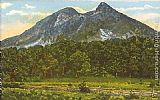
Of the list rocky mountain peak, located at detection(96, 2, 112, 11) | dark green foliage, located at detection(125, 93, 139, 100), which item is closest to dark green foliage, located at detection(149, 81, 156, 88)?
dark green foliage, located at detection(125, 93, 139, 100)

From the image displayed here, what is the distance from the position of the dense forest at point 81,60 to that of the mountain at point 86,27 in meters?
0.06

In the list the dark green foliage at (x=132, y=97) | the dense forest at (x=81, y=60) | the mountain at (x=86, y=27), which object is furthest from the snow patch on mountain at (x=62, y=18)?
the dark green foliage at (x=132, y=97)

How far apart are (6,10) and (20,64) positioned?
490mm

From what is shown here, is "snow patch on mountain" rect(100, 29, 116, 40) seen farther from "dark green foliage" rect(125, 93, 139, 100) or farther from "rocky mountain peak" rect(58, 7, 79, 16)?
"dark green foliage" rect(125, 93, 139, 100)

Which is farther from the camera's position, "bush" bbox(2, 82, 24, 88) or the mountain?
"bush" bbox(2, 82, 24, 88)

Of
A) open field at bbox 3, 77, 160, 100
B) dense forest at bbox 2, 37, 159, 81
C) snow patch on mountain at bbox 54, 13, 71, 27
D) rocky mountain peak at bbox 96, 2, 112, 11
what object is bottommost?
open field at bbox 3, 77, 160, 100

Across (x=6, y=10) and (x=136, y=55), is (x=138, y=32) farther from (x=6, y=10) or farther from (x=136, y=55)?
(x=6, y=10)

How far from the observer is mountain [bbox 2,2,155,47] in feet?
16.1

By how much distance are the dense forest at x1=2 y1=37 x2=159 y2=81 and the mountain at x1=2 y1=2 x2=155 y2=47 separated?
55 mm

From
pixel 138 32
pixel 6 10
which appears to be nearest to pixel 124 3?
pixel 138 32

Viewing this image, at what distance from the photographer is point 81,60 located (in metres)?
4.99

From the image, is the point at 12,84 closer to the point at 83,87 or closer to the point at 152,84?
the point at 83,87

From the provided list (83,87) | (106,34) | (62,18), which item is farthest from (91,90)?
(62,18)

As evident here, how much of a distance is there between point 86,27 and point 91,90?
1.78 ft
